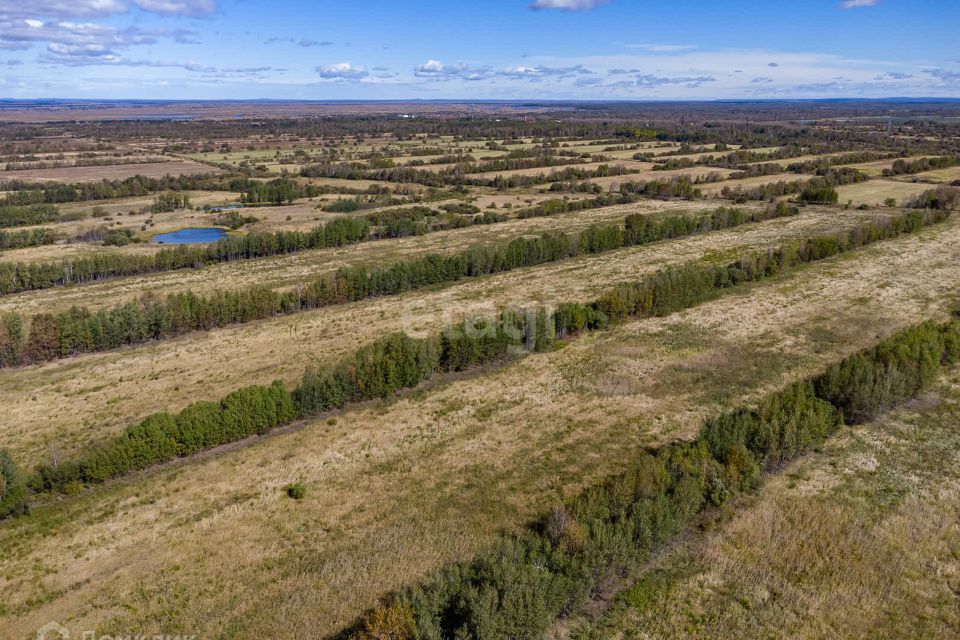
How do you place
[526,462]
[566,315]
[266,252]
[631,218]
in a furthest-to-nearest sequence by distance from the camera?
[631,218] → [266,252] → [566,315] → [526,462]

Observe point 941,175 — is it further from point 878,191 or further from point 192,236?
point 192,236

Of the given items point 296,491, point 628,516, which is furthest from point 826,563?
point 296,491

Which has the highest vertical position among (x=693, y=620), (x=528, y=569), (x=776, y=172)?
(x=776, y=172)

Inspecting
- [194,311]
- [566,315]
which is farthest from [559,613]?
[194,311]

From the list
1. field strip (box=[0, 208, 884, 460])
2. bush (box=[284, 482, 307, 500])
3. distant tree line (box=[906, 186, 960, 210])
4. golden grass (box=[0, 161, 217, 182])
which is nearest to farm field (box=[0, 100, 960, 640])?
bush (box=[284, 482, 307, 500])

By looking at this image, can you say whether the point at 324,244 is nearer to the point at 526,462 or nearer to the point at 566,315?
the point at 566,315

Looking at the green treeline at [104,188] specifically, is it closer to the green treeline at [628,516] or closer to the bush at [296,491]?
the bush at [296,491]
